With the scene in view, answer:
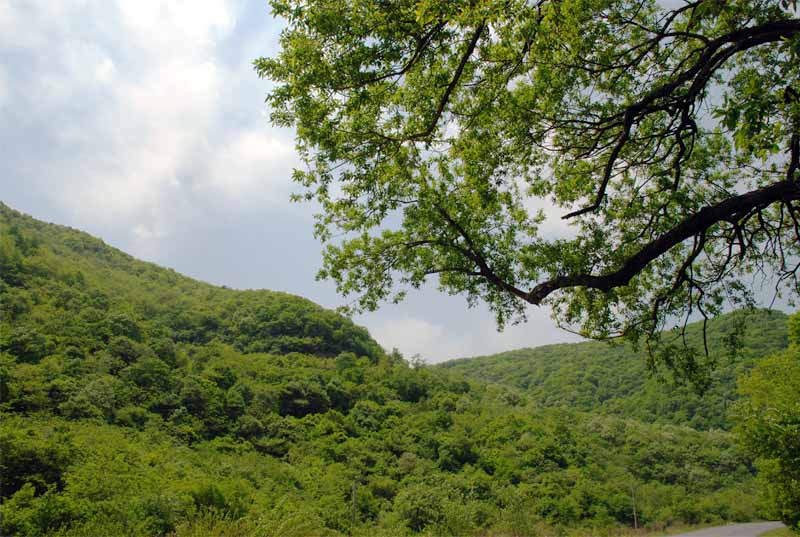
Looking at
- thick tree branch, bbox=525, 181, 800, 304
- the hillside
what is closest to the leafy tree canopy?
thick tree branch, bbox=525, 181, 800, 304

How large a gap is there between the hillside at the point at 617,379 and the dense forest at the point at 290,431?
374 millimetres

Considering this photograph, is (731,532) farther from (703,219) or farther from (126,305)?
(126,305)

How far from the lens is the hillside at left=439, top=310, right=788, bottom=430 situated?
169 feet

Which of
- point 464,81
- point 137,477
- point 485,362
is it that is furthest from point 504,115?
point 485,362

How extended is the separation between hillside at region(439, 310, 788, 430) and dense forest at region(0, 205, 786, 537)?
0.37 m

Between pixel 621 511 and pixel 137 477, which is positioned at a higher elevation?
pixel 137 477

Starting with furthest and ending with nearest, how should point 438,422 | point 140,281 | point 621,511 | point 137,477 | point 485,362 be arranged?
1. point 485,362
2. point 140,281
3. point 438,422
4. point 621,511
5. point 137,477

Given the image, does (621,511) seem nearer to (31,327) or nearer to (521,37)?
(521,37)

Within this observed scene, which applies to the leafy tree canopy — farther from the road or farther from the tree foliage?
the road

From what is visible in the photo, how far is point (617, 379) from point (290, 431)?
46412 millimetres

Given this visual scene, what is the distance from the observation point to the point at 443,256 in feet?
26.0

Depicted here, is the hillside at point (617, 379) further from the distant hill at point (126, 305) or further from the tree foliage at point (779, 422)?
the distant hill at point (126, 305)

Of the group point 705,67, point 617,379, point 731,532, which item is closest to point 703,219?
point 705,67

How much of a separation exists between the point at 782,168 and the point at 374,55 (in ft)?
19.6
